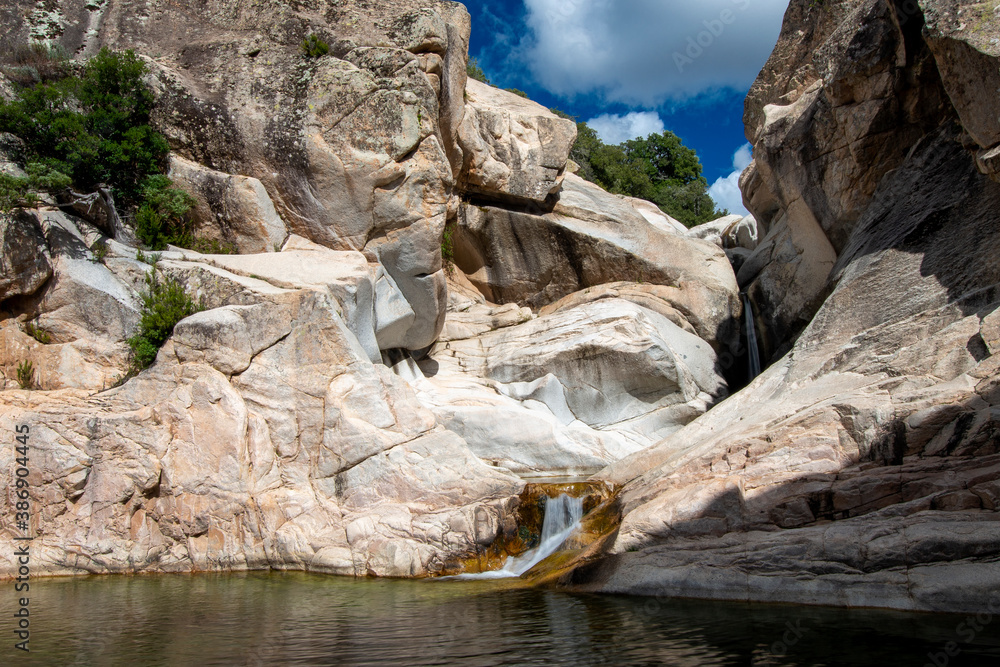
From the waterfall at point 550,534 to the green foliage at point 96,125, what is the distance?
11.3m

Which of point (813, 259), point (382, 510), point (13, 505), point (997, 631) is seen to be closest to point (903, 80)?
point (813, 259)

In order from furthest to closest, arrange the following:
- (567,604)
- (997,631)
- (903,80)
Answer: (903,80), (567,604), (997,631)

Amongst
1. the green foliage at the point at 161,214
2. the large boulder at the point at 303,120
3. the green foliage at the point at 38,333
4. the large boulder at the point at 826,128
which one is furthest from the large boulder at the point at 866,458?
the green foliage at the point at 161,214

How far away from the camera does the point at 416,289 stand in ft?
58.5

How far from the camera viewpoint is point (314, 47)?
696 inches

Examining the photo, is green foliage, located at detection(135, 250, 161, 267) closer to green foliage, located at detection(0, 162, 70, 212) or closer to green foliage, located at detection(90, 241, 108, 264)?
green foliage, located at detection(90, 241, 108, 264)

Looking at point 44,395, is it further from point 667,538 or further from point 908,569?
point 908,569

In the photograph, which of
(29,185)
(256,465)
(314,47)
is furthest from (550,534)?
(314,47)

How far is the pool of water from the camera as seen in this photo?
617 cm

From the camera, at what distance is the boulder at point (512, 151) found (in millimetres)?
20516

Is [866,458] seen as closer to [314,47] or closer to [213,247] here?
[213,247]

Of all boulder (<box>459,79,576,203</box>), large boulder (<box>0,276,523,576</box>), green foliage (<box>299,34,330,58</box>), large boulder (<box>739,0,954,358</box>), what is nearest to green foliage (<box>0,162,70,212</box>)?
large boulder (<box>0,276,523,576</box>)

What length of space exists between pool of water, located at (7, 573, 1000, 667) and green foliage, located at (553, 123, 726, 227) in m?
27.7

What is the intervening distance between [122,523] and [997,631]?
1175 cm
